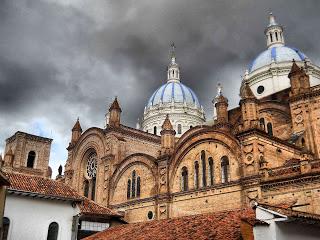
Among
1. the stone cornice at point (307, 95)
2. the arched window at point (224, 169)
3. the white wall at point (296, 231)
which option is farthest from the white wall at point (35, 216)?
the stone cornice at point (307, 95)

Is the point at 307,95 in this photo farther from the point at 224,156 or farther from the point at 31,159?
the point at 31,159

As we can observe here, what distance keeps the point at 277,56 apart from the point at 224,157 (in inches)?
971

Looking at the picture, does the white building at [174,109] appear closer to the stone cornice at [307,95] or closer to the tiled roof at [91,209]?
the stone cornice at [307,95]

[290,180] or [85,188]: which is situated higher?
[85,188]

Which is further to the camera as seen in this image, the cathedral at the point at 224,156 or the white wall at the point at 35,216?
the cathedral at the point at 224,156

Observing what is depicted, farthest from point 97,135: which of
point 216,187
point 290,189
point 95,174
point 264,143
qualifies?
point 290,189

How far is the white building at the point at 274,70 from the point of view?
47.6m

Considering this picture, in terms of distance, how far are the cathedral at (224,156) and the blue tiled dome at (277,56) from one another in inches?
5.1

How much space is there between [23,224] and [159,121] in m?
48.0

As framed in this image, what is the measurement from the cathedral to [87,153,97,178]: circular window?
126 mm

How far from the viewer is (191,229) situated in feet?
57.4

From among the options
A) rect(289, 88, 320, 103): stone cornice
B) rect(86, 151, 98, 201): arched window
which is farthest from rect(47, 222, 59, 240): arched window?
rect(289, 88, 320, 103): stone cornice

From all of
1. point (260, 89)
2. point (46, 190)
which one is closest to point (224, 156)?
point (46, 190)

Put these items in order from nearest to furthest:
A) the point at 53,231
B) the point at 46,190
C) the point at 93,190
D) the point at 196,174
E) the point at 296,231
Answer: the point at 296,231, the point at 53,231, the point at 46,190, the point at 196,174, the point at 93,190
